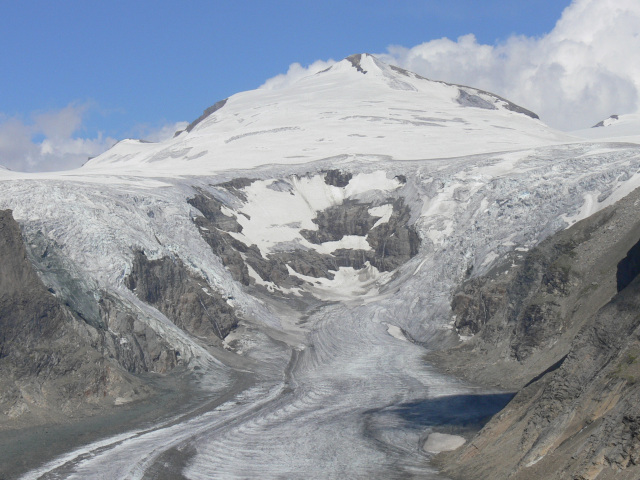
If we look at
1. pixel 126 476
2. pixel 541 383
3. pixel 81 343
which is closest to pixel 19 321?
pixel 81 343

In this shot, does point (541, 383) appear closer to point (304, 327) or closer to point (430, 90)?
point (304, 327)

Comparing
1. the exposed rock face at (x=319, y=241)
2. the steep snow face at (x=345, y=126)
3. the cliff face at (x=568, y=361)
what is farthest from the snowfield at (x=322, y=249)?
the cliff face at (x=568, y=361)

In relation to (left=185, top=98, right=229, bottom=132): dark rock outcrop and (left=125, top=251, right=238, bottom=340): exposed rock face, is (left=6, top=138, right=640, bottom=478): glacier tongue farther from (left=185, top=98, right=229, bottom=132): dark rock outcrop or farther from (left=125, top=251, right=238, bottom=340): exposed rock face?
(left=185, top=98, right=229, bottom=132): dark rock outcrop

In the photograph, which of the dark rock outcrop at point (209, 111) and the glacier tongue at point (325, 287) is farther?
the dark rock outcrop at point (209, 111)

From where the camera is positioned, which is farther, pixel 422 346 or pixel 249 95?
pixel 249 95

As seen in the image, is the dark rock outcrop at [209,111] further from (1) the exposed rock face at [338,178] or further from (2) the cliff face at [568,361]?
(2) the cliff face at [568,361]

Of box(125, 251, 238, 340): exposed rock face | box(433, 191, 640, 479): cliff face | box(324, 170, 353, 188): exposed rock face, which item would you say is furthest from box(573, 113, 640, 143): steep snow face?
box(125, 251, 238, 340): exposed rock face
